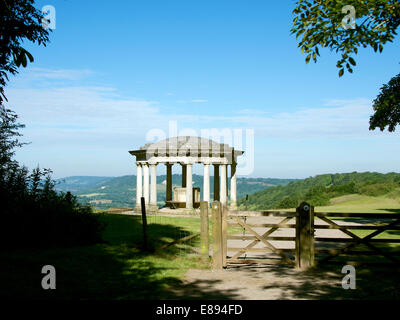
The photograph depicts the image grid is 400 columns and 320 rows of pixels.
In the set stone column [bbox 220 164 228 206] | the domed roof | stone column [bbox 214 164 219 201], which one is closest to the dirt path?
the domed roof

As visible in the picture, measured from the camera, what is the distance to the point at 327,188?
75438 millimetres

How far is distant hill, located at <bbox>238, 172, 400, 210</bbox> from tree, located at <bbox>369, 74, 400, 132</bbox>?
2637cm

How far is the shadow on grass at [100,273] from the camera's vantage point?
9297 mm

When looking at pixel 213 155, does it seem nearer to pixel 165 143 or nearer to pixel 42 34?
pixel 165 143

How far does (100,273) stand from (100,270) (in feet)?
1.08

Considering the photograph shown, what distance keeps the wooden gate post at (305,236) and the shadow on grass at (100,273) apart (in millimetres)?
3278

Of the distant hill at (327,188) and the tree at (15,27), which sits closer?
the tree at (15,27)

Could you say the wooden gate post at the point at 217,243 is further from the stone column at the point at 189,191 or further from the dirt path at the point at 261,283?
the stone column at the point at 189,191

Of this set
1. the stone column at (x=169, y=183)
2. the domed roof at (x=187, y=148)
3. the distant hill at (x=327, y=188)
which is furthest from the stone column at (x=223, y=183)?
the distant hill at (x=327, y=188)

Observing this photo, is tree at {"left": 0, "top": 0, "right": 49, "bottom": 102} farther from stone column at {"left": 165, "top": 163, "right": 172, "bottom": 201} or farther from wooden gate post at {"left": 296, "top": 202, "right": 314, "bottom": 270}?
stone column at {"left": 165, "top": 163, "right": 172, "bottom": 201}

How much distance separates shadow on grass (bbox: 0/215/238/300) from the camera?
366 inches
